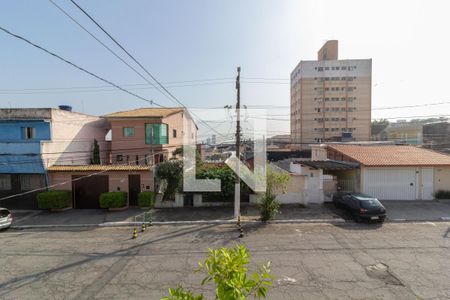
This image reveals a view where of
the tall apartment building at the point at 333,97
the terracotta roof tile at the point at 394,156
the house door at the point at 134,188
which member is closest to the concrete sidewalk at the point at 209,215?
the house door at the point at 134,188

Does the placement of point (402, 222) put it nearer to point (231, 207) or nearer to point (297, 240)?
point (297, 240)

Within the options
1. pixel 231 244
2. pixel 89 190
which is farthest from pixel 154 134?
pixel 231 244

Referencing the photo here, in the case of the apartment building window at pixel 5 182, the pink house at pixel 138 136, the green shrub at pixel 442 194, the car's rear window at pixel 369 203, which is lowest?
the green shrub at pixel 442 194

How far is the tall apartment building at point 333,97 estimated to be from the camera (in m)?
61.8

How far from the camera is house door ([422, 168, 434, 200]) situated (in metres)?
16.7

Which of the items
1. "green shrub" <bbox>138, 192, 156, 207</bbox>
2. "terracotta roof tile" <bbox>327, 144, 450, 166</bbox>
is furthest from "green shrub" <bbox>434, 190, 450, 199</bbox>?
"green shrub" <bbox>138, 192, 156, 207</bbox>

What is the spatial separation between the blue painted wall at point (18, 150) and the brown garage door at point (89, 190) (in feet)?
7.78

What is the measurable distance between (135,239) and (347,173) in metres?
15.2

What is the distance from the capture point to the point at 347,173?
18141mm

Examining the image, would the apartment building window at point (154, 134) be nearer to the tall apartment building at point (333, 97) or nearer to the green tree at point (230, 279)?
the green tree at point (230, 279)

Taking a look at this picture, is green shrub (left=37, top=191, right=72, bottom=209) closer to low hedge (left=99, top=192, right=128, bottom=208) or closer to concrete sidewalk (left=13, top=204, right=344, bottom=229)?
concrete sidewalk (left=13, top=204, right=344, bottom=229)

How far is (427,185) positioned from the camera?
16781 mm

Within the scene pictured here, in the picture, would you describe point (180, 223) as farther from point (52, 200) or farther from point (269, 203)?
point (52, 200)

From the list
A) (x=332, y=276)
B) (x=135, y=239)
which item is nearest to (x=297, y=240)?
(x=332, y=276)
